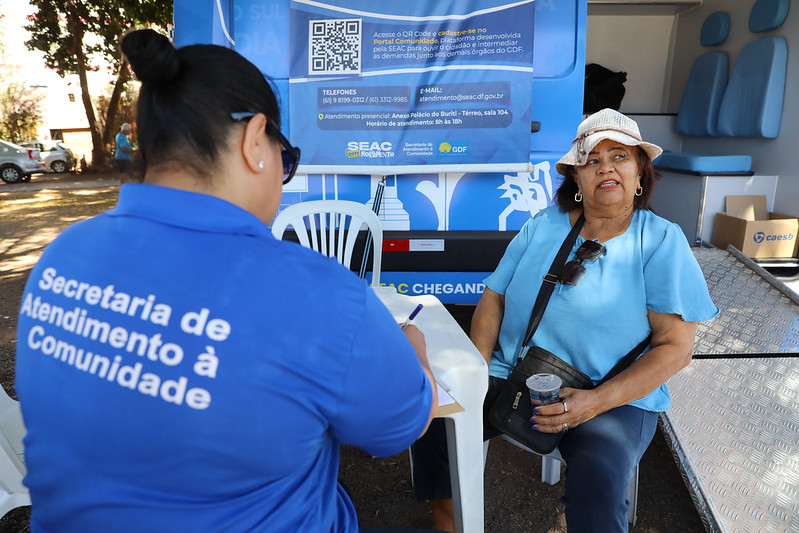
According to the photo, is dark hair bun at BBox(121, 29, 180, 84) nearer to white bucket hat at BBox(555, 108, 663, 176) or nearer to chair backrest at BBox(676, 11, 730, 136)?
white bucket hat at BBox(555, 108, 663, 176)

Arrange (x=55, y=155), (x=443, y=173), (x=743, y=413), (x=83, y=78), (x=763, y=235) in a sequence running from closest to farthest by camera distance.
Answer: (x=743, y=413) < (x=443, y=173) < (x=763, y=235) < (x=83, y=78) < (x=55, y=155)

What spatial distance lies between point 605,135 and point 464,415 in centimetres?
103

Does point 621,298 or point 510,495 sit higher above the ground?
point 621,298

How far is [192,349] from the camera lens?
78 centimetres

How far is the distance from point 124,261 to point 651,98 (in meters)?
7.17

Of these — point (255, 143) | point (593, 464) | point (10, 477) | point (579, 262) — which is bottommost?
point (10, 477)

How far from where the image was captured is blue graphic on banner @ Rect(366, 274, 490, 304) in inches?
129

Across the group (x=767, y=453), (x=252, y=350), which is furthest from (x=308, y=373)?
(x=767, y=453)

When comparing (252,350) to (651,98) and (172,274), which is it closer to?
(172,274)

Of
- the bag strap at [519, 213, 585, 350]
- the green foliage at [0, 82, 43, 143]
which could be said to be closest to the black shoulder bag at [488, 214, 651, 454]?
the bag strap at [519, 213, 585, 350]

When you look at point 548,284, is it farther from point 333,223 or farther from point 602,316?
point 333,223

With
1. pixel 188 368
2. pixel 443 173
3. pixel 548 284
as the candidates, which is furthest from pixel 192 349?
pixel 443 173

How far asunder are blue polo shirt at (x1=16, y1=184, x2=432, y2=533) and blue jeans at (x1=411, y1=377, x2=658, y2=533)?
0.95m

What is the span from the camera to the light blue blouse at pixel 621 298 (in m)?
1.77
